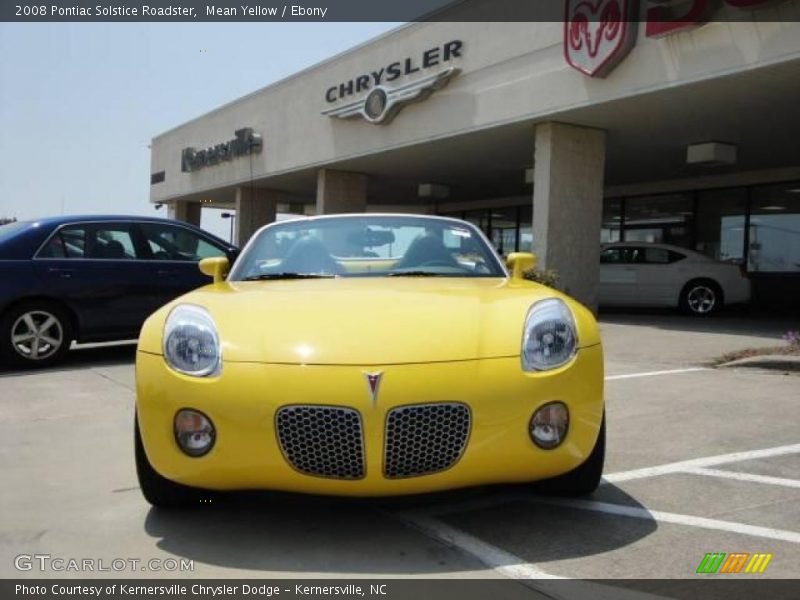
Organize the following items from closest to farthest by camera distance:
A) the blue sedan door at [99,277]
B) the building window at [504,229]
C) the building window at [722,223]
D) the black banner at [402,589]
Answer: the black banner at [402,589] → the blue sedan door at [99,277] → the building window at [722,223] → the building window at [504,229]

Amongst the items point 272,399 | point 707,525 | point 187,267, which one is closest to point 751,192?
point 187,267

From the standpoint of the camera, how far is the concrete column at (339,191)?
61.8ft

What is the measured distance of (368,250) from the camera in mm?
4219

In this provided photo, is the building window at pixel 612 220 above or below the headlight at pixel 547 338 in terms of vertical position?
above

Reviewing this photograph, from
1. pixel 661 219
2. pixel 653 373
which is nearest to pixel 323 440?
pixel 653 373

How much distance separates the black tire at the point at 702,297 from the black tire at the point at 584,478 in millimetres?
11396

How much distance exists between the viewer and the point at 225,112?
23766mm

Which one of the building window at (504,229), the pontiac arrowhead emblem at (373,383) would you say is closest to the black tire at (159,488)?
the pontiac arrowhead emblem at (373,383)

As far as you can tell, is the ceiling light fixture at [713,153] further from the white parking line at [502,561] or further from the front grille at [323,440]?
the front grille at [323,440]

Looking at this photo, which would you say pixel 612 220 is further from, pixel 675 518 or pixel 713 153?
pixel 675 518

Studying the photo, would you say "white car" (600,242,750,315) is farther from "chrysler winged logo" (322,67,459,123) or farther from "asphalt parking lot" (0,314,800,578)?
"asphalt parking lot" (0,314,800,578)

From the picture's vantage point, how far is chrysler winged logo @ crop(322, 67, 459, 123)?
1403 centimetres

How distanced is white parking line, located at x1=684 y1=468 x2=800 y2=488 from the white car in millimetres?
10696

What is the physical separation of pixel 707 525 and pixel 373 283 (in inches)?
70.4
